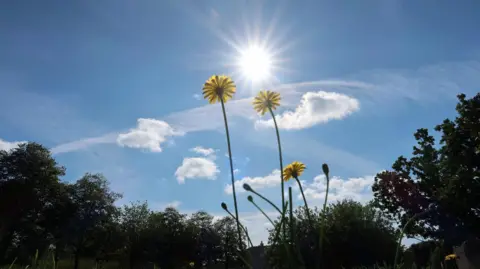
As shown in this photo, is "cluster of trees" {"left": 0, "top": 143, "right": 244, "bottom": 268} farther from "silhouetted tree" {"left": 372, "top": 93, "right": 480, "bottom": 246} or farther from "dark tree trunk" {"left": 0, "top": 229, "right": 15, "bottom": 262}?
"silhouetted tree" {"left": 372, "top": 93, "right": 480, "bottom": 246}

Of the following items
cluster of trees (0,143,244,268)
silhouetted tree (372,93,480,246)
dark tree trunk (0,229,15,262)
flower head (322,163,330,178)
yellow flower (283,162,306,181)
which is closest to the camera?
flower head (322,163,330,178)

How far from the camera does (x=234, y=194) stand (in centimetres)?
261

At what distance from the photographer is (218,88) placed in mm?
3725

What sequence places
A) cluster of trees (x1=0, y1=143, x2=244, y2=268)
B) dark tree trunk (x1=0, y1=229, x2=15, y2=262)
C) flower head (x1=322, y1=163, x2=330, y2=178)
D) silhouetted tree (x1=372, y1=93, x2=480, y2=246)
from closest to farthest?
flower head (x1=322, y1=163, x2=330, y2=178), silhouetted tree (x1=372, y1=93, x2=480, y2=246), dark tree trunk (x1=0, y1=229, x2=15, y2=262), cluster of trees (x1=0, y1=143, x2=244, y2=268)

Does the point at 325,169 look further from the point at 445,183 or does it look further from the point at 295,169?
the point at 445,183

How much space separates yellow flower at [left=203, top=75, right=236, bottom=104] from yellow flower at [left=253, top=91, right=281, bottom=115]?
1.25ft

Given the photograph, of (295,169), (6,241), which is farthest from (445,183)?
(6,241)

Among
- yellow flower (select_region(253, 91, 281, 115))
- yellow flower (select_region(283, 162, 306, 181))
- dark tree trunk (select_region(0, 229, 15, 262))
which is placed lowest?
yellow flower (select_region(283, 162, 306, 181))

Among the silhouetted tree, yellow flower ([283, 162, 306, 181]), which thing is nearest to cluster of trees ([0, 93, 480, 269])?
the silhouetted tree

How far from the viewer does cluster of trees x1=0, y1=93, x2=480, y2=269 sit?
3073 cm

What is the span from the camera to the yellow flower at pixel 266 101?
11.3 feet

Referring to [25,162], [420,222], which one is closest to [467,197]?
[420,222]

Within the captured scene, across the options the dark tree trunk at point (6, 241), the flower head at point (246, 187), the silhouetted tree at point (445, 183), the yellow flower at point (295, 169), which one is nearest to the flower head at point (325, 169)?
the flower head at point (246, 187)

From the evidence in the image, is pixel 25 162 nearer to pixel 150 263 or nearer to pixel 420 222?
pixel 150 263
